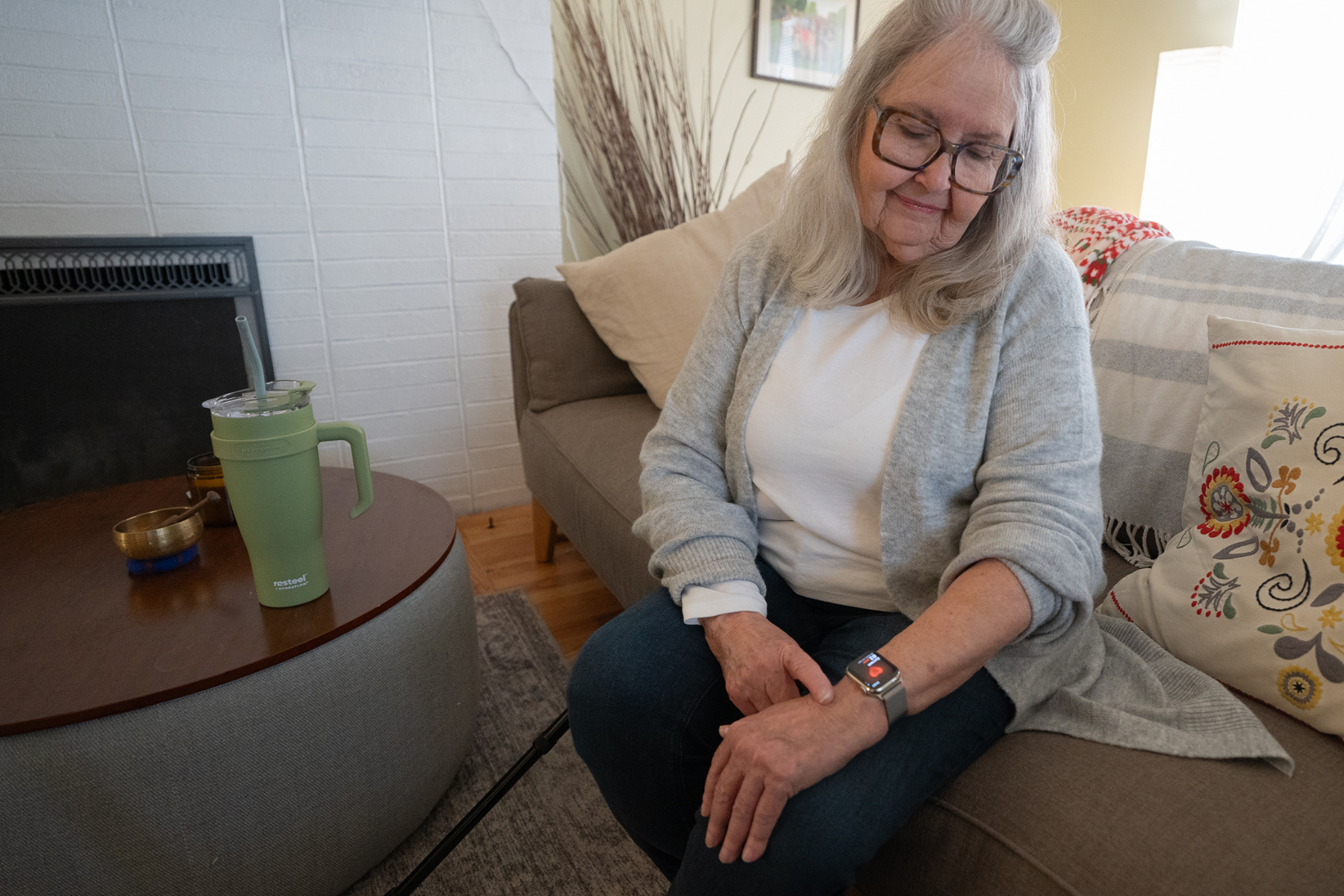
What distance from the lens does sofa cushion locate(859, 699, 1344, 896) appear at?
599mm

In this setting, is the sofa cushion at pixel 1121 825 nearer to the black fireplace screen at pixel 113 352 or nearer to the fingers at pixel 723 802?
the fingers at pixel 723 802

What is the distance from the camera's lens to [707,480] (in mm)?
987

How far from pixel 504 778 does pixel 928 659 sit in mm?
541

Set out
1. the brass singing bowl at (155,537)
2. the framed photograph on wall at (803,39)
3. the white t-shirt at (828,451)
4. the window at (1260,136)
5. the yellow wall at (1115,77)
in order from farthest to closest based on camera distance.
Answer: the framed photograph on wall at (803,39)
the yellow wall at (1115,77)
the window at (1260,136)
the brass singing bowl at (155,537)
the white t-shirt at (828,451)

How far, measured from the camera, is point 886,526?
835 mm

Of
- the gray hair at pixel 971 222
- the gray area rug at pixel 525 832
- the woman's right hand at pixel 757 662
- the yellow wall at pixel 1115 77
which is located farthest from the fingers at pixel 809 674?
the yellow wall at pixel 1115 77

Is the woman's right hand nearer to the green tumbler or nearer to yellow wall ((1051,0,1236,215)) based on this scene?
the green tumbler

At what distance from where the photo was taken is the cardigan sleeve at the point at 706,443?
92cm

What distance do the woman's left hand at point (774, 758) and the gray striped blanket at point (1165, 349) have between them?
0.64m

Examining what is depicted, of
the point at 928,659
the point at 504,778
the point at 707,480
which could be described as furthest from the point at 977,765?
the point at 504,778

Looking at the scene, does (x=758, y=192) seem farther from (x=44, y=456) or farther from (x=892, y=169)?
(x=44, y=456)

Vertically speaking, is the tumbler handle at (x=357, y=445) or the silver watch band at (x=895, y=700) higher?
the tumbler handle at (x=357, y=445)

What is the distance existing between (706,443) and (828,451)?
18 centimetres

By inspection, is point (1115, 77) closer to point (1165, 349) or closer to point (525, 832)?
point (1165, 349)
